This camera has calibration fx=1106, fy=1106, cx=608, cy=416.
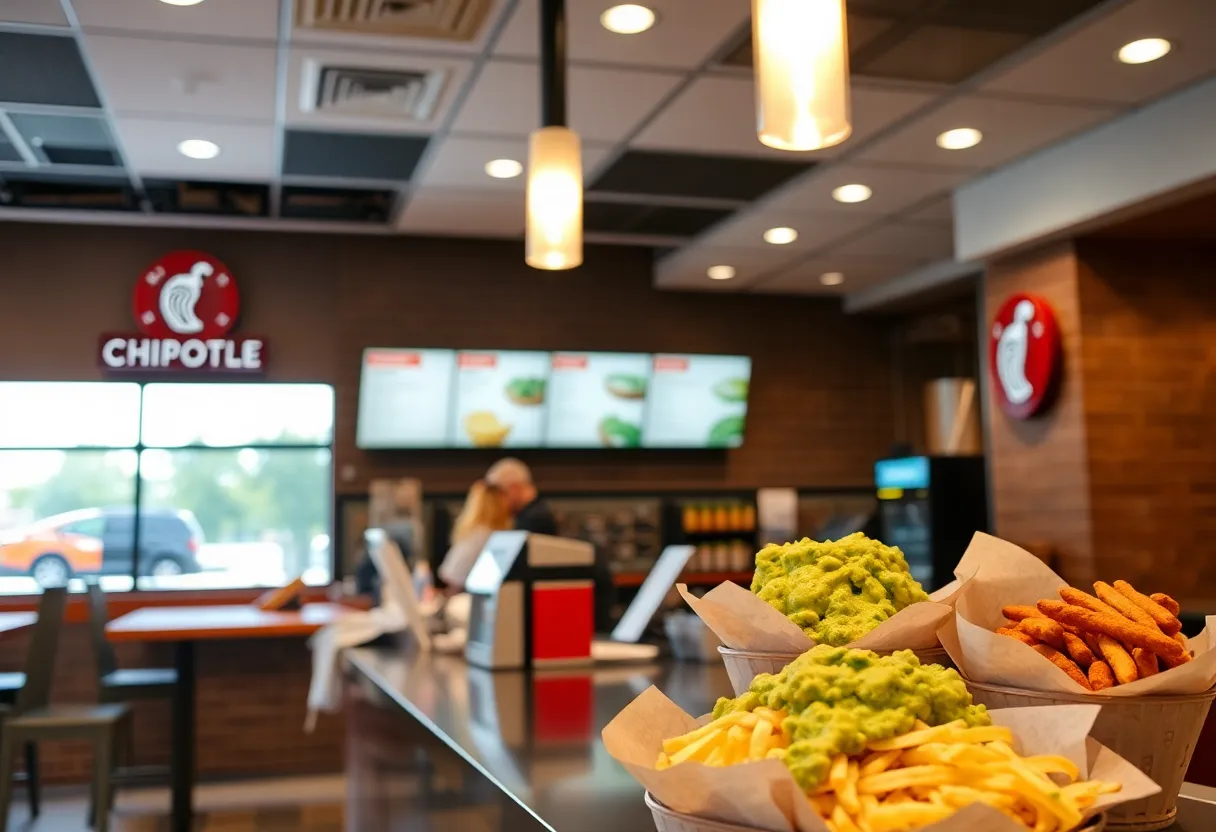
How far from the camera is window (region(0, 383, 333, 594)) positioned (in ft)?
20.8

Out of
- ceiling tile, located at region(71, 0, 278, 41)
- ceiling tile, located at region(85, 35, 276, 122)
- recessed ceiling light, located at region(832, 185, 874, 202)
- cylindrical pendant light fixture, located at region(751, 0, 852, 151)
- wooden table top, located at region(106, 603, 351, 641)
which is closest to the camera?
cylindrical pendant light fixture, located at region(751, 0, 852, 151)

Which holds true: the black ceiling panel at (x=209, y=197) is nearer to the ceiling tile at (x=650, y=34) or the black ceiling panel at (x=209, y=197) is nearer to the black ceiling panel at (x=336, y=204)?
the black ceiling panel at (x=336, y=204)

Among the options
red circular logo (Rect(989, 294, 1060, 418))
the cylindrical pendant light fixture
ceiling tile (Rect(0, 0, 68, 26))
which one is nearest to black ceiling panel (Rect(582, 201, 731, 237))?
red circular logo (Rect(989, 294, 1060, 418))

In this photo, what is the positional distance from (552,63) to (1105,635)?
6.75 feet

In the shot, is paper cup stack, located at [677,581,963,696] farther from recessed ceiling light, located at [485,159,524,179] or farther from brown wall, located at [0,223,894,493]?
brown wall, located at [0,223,894,493]

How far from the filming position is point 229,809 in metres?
5.13

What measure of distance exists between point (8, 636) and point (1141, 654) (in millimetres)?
4807

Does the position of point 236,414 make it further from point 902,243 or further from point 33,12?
point 902,243

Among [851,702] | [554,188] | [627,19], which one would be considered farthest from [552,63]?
[851,702]

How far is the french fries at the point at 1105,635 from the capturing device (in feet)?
3.28

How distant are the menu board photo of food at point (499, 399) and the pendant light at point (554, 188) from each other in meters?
4.20

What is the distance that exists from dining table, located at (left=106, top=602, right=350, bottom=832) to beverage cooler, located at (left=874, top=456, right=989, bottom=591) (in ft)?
10.3

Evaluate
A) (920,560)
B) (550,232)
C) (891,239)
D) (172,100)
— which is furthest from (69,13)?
(920,560)

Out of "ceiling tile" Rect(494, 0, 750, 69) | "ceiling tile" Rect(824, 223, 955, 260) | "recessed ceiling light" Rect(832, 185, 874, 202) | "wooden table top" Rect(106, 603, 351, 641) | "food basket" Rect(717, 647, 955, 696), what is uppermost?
"ceiling tile" Rect(494, 0, 750, 69)
